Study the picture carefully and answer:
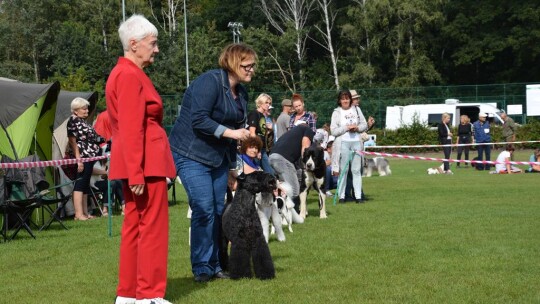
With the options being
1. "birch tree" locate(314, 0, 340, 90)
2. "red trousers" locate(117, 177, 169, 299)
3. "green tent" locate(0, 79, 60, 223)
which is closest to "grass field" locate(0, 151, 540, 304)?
"red trousers" locate(117, 177, 169, 299)

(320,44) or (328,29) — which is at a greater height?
(328,29)

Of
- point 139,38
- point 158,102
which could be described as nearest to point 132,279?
point 158,102

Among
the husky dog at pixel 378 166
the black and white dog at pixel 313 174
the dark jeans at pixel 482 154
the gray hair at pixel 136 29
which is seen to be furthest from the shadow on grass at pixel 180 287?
the dark jeans at pixel 482 154

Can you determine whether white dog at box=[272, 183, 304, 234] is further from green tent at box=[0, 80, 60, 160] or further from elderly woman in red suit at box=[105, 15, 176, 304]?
elderly woman in red suit at box=[105, 15, 176, 304]

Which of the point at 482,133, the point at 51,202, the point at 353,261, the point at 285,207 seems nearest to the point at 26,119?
the point at 51,202

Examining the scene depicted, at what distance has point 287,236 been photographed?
10961 mm

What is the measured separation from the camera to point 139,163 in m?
5.96

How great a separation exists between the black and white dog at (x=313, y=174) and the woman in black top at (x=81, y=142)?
3.33 meters

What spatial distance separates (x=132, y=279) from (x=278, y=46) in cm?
5431

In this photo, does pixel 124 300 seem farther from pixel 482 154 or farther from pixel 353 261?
pixel 482 154

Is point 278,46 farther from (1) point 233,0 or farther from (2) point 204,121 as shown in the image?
(2) point 204,121

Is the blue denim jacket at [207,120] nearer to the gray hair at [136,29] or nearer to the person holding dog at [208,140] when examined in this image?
the person holding dog at [208,140]

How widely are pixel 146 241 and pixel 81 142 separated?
787 centimetres

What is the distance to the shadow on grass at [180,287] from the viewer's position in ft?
22.5
